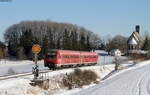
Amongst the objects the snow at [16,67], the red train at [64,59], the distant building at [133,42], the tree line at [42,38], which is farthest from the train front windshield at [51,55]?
the distant building at [133,42]

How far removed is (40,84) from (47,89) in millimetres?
717

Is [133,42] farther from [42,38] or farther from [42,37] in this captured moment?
[42,38]

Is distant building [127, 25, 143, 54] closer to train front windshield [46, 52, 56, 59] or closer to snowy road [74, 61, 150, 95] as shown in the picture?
train front windshield [46, 52, 56, 59]

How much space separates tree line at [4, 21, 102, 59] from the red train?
40.2 metres

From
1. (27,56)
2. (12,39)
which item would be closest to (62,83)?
(27,56)

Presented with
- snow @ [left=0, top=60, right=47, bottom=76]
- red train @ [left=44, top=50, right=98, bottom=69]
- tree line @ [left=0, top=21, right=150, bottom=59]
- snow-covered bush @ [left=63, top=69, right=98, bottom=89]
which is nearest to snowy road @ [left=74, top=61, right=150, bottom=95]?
snow-covered bush @ [left=63, top=69, right=98, bottom=89]

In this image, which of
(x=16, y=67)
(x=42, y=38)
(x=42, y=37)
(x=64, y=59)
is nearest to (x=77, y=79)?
(x=64, y=59)

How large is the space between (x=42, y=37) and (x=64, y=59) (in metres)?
76.0

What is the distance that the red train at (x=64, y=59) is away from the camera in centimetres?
4641

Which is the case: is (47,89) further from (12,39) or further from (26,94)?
(12,39)

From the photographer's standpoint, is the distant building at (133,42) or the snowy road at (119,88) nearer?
the snowy road at (119,88)

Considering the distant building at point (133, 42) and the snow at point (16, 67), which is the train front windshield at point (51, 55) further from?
the distant building at point (133, 42)

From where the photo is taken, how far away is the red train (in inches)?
1827

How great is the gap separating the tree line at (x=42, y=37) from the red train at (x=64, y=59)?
4025cm
